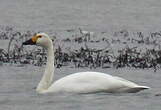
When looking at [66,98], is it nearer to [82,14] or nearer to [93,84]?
[93,84]

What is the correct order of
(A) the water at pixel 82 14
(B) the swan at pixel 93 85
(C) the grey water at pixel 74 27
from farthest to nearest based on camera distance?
(A) the water at pixel 82 14
(B) the swan at pixel 93 85
(C) the grey water at pixel 74 27

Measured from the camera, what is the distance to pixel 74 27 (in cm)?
2986

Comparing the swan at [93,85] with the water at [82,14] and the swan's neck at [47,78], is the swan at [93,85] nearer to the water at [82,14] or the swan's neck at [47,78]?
the swan's neck at [47,78]

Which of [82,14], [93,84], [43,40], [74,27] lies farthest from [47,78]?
[82,14]

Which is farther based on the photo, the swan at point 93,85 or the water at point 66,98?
the swan at point 93,85

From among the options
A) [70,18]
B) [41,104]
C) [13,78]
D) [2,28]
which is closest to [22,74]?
[13,78]

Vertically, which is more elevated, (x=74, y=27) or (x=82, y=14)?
(x=82, y=14)

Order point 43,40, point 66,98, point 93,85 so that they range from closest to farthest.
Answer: point 66,98 < point 93,85 < point 43,40

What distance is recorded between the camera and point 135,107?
510 inches

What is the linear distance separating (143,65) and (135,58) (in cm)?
35

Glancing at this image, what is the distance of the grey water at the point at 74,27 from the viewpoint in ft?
43.6

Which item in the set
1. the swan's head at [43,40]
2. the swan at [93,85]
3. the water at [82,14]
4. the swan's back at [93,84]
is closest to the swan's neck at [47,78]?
the swan's head at [43,40]

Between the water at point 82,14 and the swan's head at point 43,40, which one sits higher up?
the water at point 82,14

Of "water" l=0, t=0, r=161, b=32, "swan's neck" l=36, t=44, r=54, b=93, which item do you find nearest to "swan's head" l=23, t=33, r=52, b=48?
"swan's neck" l=36, t=44, r=54, b=93
